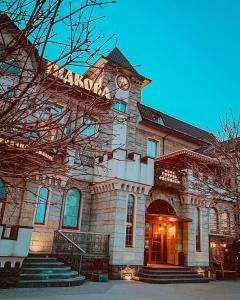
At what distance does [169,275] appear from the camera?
14.7 m

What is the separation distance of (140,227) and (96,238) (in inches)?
105

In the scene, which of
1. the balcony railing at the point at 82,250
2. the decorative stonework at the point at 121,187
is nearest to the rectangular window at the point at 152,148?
the decorative stonework at the point at 121,187

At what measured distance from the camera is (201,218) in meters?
18.7

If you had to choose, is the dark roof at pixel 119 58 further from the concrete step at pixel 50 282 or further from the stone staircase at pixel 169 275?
the concrete step at pixel 50 282

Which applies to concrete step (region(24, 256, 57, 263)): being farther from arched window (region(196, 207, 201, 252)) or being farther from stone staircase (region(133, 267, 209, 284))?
arched window (region(196, 207, 201, 252))

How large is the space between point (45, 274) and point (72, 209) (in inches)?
214

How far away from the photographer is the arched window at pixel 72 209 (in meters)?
15.6

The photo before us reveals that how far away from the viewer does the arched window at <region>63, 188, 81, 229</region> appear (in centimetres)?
1564

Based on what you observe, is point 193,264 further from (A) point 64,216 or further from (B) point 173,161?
(A) point 64,216

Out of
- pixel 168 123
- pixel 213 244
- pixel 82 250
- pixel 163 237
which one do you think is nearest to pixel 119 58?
pixel 168 123

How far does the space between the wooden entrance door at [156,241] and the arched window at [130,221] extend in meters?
3.17

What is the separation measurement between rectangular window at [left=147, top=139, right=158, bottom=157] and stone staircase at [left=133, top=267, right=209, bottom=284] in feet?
27.6

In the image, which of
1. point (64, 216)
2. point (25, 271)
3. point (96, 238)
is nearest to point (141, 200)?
point (96, 238)

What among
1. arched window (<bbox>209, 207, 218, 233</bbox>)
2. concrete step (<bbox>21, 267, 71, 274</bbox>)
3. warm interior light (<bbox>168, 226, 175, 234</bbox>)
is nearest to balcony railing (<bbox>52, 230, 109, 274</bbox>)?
concrete step (<bbox>21, 267, 71, 274</bbox>)
